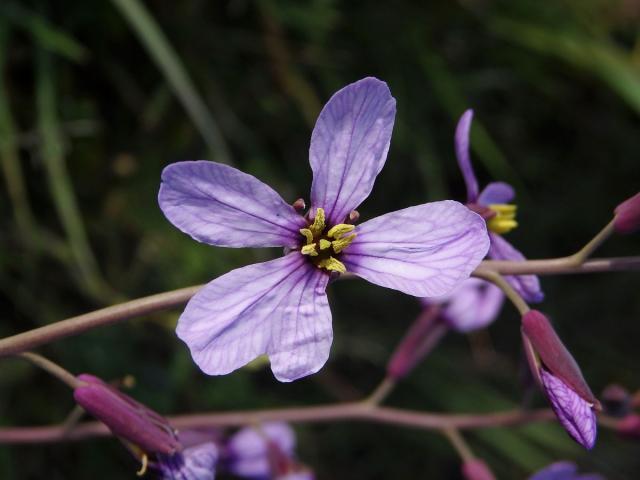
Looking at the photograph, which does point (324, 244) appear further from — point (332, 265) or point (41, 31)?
point (41, 31)

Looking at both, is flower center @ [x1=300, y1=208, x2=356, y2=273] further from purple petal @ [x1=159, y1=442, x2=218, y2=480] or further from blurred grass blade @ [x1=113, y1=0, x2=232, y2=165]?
blurred grass blade @ [x1=113, y1=0, x2=232, y2=165]

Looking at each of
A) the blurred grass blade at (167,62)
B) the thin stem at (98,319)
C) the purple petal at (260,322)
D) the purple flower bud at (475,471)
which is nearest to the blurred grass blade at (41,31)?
the blurred grass blade at (167,62)

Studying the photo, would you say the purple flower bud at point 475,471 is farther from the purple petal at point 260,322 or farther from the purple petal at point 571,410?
the purple petal at point 260,322

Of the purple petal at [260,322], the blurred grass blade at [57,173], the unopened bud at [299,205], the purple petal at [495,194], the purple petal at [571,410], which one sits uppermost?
the blurred grass blade at [57,173]

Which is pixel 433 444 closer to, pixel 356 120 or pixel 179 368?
pixel 179 368

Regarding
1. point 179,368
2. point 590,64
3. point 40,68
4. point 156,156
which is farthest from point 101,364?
point 590,64

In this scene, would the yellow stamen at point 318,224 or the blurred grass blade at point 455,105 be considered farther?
the blurred grass blade at point 455,105

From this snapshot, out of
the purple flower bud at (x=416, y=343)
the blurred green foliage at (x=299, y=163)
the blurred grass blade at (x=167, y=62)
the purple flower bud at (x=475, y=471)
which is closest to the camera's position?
the purple flower bud at (x=475, y=471)

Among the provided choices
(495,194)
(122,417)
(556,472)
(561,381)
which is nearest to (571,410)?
(561,381)
